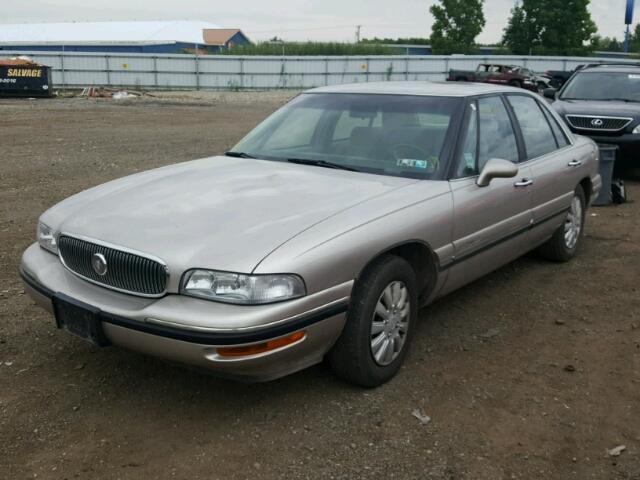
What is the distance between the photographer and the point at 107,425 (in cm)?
318

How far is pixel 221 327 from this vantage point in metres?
2.81

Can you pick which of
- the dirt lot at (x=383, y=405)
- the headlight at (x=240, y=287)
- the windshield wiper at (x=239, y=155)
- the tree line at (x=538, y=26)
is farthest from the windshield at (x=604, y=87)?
the tree line at (x=538, y=26)

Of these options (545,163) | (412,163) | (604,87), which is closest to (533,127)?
(545,163)

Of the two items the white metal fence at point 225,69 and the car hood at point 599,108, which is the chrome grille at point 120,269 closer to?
the car hood at point 599,108

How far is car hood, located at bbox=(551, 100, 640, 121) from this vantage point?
941 centimetres

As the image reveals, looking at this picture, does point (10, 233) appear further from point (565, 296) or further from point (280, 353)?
point (565, 296)

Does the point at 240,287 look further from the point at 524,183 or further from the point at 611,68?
the point at 611,68

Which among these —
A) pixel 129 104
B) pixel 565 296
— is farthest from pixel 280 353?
pixel 129 104

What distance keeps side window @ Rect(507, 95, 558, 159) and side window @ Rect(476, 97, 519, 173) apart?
202mm

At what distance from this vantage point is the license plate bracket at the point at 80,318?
10.1 feet

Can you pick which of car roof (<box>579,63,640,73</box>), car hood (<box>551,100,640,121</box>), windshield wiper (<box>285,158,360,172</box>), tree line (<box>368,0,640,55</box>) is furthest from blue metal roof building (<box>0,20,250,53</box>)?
windshield wiper (<box>285,158,360,172</box>)

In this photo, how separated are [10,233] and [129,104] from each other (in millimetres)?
18827

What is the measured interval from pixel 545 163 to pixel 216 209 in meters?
2.81

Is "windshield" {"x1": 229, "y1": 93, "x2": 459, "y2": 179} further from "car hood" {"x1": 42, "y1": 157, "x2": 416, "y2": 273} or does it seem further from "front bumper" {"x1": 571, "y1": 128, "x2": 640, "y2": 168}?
"front bumper" {"x1": 571, "y1": 128, "x2": 640, "y2": 168}
